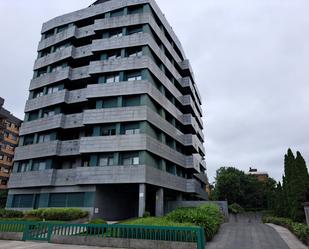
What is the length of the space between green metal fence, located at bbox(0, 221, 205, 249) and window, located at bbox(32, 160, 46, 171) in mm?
19579

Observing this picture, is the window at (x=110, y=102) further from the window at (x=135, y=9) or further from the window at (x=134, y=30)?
the window at (x=135, y=9)

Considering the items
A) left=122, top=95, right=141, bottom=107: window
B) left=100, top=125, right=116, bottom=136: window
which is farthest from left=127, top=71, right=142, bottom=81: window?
left=100, top=125, right=116, bottom=136: window

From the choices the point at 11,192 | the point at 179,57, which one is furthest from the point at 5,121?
the point at 179,57

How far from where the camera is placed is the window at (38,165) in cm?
3631

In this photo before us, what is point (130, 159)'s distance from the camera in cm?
3130

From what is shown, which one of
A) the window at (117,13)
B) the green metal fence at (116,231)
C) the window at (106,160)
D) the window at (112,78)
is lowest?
the green metal fence at (116,231)

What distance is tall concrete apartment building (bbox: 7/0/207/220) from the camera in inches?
1244

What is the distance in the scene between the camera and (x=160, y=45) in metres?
41.0

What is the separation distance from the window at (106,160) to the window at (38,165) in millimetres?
9576

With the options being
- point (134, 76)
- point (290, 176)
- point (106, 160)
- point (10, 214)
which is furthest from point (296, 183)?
point (10, 214)

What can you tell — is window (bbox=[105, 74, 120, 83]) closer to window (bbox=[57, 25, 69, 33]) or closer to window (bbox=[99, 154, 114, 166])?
window (bbox=[99, 154, 114, 166])

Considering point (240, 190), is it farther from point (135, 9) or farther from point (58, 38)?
point (58, 38)

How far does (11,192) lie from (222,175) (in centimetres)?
4832

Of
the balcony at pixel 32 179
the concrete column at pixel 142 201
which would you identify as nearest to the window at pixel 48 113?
the balcony at pixel 32 179
